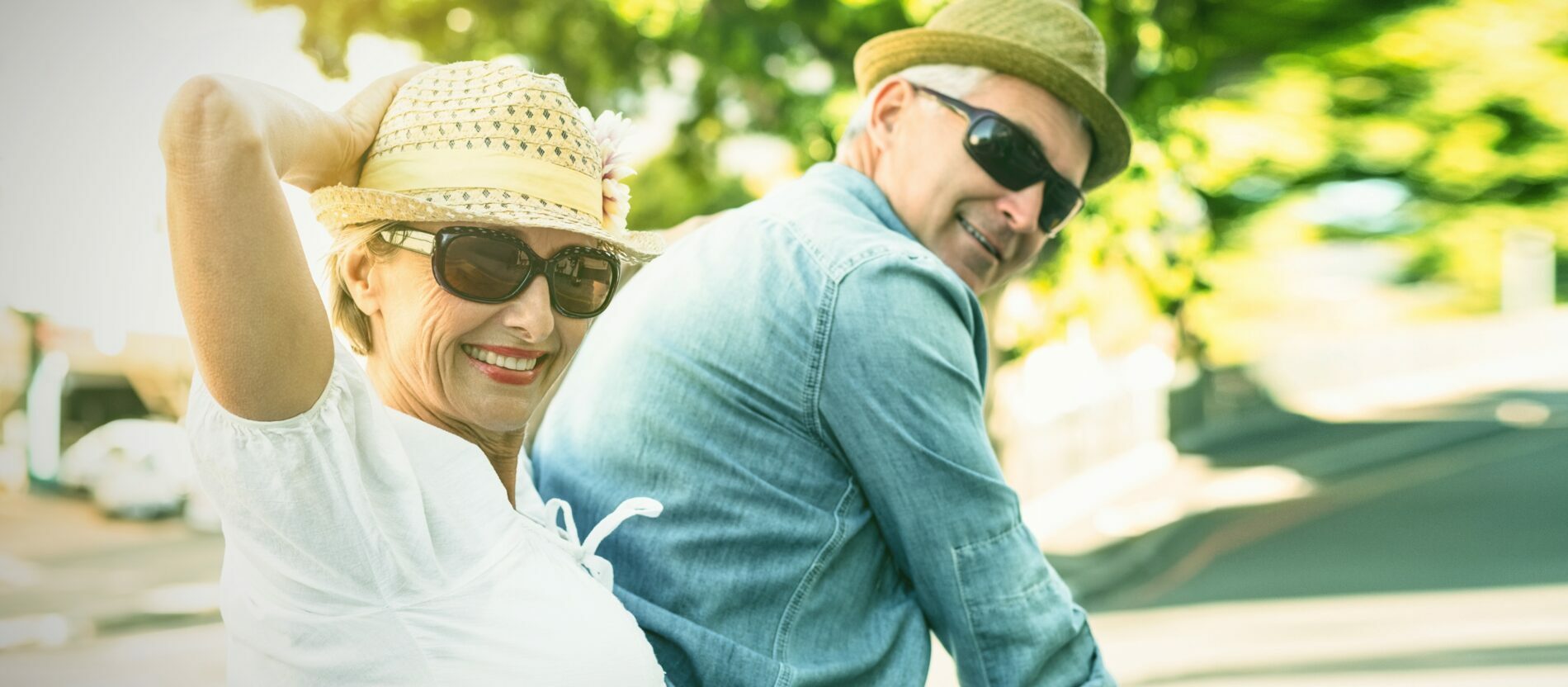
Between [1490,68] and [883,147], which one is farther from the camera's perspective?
[1490,68]

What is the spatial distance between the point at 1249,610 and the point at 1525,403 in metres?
19.9

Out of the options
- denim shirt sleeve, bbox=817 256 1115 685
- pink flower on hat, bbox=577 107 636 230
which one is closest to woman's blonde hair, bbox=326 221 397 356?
pink flower on hat, bbox=577 107 636 230

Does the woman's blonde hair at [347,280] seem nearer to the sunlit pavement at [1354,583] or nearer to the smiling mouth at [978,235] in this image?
the smiling mouth at [978,235]

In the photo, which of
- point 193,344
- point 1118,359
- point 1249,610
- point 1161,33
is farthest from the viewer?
point 1118,359

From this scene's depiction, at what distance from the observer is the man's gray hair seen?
252cm

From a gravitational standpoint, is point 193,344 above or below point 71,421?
above

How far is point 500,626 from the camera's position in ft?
4.58

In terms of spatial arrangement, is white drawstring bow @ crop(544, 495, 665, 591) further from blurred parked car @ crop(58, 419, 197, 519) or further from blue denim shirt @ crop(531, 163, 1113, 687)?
blurred parked car @ crop(58, 419, 197, 519)

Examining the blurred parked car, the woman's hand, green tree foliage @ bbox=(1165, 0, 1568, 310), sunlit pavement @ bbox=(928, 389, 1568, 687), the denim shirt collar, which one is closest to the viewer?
the woman's hand

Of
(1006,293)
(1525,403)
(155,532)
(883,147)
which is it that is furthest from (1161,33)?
(1525,403)

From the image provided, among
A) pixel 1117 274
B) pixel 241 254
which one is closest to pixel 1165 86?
pixel 1117 274

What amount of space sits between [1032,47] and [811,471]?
1.04 metres

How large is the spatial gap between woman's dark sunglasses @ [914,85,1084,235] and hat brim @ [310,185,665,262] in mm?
1145

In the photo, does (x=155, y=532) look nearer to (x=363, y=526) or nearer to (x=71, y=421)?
(x=71, y=421)
